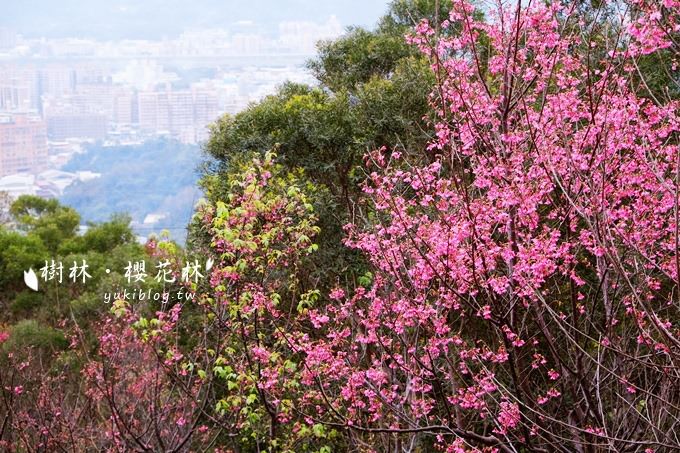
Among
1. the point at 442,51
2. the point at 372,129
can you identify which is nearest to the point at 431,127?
the point at 372,129

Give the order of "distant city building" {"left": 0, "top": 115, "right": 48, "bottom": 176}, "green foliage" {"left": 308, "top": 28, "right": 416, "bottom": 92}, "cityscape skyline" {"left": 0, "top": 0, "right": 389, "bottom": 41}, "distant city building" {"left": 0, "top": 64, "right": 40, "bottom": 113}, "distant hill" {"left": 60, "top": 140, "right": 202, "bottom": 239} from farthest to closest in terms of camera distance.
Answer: "distant city building" {"left": 0, "top": 64, "right": 40, "bottom": 113} < "cityscape skyline" {"left": 0, "top": 0, "right": 389, "bottom": 41} < "distant city building" {"left": 0, "top": 115, "right": 48, "bottom": 176} < "distant hill" {"left": 60, "top": 140, "right": 202, "bottom": 239} < "green foliage" {"left": 308, "top": 28, "right": 416, "bottom": 92}

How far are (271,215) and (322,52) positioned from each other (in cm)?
517

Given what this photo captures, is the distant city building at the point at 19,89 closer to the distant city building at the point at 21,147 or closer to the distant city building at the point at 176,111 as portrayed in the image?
the distant city building at the point at 21,147

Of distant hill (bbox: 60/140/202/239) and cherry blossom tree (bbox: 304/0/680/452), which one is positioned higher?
cherry blossom tree (bbox: 304/0/680/452)

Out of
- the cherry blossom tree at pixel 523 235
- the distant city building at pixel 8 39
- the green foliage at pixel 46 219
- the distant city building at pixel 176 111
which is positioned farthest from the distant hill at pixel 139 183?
the distant city building at pixel 8 39

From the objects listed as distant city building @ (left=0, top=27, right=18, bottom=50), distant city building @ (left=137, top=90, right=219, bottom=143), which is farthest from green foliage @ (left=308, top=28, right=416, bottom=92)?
distant city building @ (left=0, top=27, right=18, bottom=50)

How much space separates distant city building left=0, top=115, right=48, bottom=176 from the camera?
46.5m

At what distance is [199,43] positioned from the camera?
5862 cm

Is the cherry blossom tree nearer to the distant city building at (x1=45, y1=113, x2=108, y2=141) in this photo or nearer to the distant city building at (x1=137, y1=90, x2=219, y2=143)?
the distant city building at (x1=137, y1=90, x2=219, y2=143)

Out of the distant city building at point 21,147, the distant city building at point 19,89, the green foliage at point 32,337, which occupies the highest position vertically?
the distant city building at point 19,89

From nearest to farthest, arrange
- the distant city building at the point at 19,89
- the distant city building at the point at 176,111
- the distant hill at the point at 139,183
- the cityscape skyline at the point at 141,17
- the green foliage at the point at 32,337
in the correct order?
the green foliage at the point at 32,337 → the distant hill at the point at 139,183 → the distant city building at the point at 176,111 → the cityscape skyline at the point at 141,17 → the distant city building at the point at 19,89

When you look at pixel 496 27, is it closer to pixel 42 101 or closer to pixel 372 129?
pixel 372 129

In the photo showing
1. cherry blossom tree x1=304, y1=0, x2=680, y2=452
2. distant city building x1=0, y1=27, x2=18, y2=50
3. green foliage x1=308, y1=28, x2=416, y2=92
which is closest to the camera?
cherry blossom tree x1=304, y1=0, x2=680, y2=452

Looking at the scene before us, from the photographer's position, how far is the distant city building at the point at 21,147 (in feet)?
153
